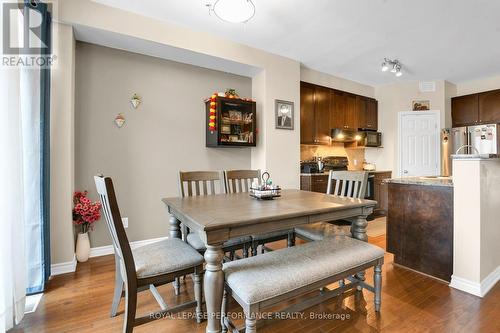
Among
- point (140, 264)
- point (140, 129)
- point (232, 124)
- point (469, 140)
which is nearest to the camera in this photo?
point (140, 264)

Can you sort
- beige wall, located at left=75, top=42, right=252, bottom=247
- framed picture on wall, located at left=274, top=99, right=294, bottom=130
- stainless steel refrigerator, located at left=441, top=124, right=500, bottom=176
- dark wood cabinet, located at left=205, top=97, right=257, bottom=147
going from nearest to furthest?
beige wall, located at left=75, top=42, right=252, bottom=247 < dark wood cabinet, located at left=205, top=97, right=257, bottom=147 < framed picture on wall, located at left=274, top=99, right=294, bottom=130 < stainless steel refrigerator, located at left=441, top=124, right=500, bottom=176

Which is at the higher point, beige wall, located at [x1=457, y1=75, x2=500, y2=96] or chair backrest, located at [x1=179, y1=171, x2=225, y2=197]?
beige wall, located at [x1=457, y1=75, x2=500, y2=96]

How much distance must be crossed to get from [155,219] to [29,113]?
5.73ft

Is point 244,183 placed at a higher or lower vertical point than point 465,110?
lower

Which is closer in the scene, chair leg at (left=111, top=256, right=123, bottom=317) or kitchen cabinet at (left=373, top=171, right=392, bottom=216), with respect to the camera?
chair leg at (left=111, top=256, right=123, bottom=317)

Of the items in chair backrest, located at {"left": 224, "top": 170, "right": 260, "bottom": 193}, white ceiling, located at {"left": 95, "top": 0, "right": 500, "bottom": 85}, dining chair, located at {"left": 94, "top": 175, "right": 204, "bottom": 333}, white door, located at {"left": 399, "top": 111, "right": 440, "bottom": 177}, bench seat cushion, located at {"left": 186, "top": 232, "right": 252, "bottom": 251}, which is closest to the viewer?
dining chair, located at {"left": 94, "top": 175, "right": 204, "bottom": 333}

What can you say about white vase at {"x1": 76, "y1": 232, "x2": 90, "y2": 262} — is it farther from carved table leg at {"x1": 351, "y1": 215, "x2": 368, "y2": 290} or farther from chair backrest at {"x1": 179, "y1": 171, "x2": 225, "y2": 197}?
carved table leg at {"x1": 351, "y1": 215, "x2": 368, "y2": 290}

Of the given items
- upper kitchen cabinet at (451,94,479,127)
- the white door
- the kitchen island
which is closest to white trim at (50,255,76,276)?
the kitchen island

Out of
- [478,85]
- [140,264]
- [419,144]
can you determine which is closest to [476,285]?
[140,264]

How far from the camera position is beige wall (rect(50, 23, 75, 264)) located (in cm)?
234

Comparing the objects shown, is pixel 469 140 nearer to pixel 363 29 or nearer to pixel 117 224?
pixel 363 29

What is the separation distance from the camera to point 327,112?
4465mm

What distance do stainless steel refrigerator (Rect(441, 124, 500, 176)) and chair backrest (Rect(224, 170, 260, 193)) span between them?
4.05m

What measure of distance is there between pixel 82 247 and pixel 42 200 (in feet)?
2.62
